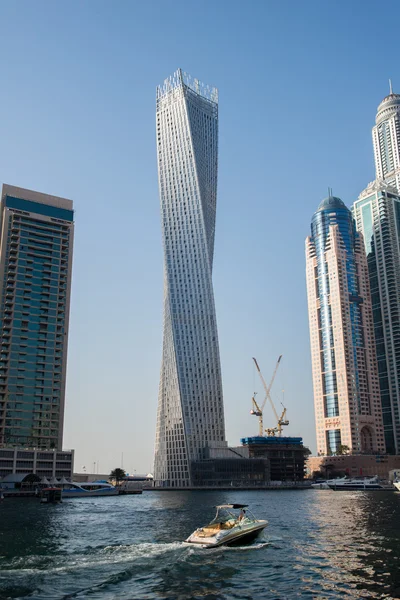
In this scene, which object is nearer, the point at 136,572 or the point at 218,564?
the point at 136,572

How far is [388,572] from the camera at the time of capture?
4884cm

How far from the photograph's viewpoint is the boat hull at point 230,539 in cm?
6084

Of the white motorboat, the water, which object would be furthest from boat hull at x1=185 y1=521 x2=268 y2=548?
the water

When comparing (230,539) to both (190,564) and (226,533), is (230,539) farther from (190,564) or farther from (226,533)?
(190,564)

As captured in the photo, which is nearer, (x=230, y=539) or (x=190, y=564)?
(x=190, y=564)

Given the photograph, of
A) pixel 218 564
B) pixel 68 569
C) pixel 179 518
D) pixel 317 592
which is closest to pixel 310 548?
pixel 218 564

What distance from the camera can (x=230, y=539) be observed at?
62.3 m

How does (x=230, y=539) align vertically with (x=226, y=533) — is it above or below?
below

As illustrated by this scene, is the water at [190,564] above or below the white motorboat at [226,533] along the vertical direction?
below

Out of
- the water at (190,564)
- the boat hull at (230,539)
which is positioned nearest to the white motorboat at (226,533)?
the boat hull at (230,539)

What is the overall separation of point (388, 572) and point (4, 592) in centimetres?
→ 3123

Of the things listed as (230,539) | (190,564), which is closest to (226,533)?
(230,539)

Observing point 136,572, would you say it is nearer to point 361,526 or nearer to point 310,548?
point 310,548

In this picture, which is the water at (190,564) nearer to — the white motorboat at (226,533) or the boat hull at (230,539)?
the boat hull at (230,539)
